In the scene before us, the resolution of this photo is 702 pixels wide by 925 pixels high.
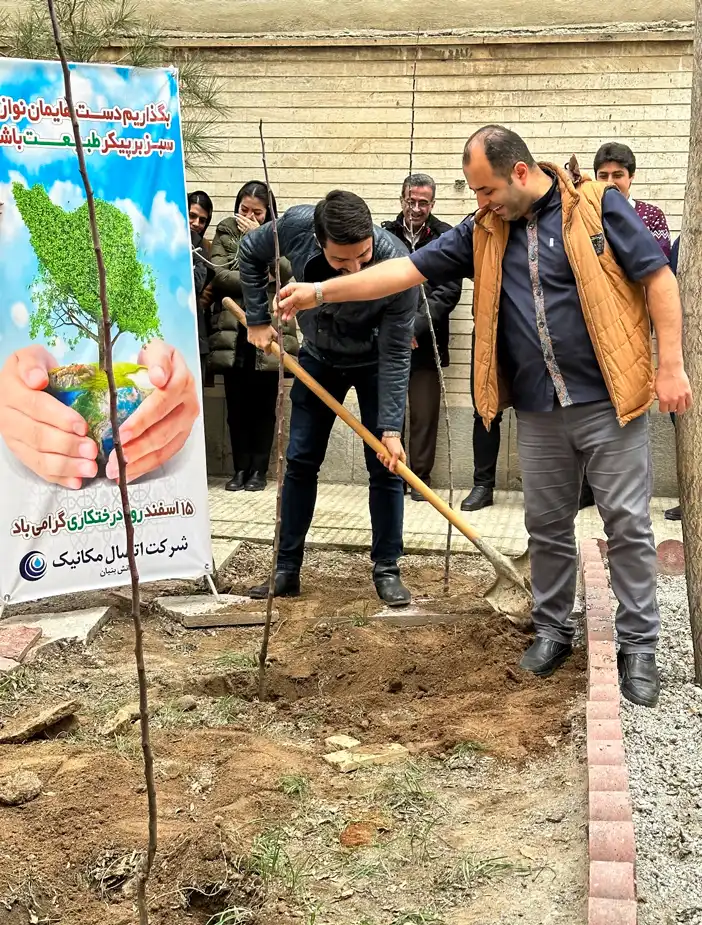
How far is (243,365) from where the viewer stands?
7.90m

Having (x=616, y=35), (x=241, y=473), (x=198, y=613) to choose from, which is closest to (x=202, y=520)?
(x=198, y=613)

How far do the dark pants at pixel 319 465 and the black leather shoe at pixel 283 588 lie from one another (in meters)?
0.03

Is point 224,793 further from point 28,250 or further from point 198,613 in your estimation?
point 28,250

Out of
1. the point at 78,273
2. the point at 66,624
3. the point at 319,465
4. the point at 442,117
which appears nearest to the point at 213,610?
the point at 66,624

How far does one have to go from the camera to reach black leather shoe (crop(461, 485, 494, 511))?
25.1 ft

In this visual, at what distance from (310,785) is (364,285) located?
181 cm

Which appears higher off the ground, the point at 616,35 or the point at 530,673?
the point at 616,35

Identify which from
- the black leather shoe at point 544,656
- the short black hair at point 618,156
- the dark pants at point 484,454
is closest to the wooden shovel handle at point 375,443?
the black leather shoe at point 544,656

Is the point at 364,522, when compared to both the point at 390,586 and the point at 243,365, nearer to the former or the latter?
the point at 243,365

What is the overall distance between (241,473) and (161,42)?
3.46 meters

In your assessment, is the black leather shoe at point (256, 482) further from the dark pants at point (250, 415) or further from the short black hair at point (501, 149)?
the short black hair at point (501, 149)

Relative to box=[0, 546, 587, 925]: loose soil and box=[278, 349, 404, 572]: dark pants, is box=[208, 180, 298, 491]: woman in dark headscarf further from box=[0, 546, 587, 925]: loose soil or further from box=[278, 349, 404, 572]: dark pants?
box=[0, 546, 587, 925]: loose soil

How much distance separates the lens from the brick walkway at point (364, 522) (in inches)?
258

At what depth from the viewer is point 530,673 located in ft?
13.5
